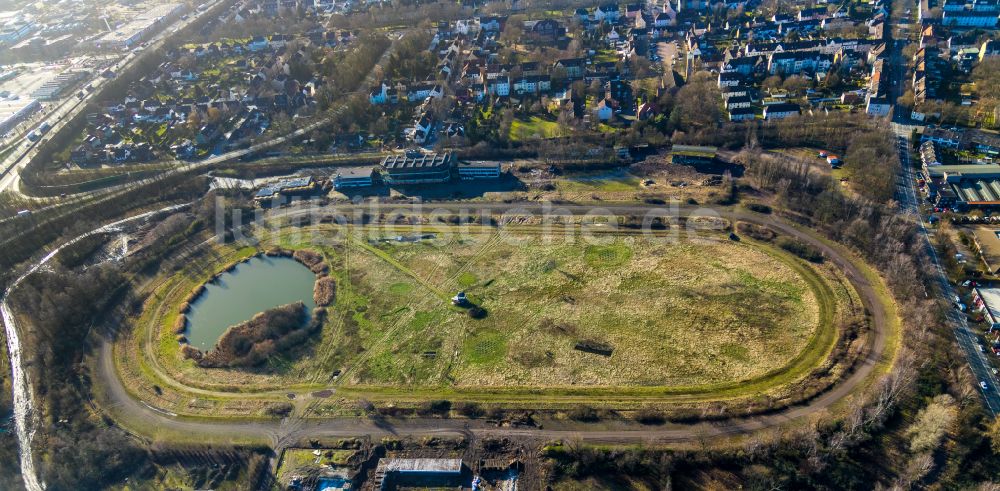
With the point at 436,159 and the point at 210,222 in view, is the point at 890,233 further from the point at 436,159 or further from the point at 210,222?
the point at 210,222

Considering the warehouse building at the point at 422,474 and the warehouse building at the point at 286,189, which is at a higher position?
the warehouse building at the point at 286,189

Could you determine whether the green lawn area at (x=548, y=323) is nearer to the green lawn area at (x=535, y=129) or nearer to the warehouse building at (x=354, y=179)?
the warehouse building at (x=354, y=179)

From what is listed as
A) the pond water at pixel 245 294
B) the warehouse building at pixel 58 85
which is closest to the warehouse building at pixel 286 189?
the pond water at pixel 245 294

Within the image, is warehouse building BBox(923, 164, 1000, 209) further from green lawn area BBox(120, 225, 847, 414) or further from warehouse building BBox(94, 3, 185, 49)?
warehouse building BBox(94, 3, 185, 49)

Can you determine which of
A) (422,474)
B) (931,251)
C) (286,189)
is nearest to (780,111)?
(931,251)

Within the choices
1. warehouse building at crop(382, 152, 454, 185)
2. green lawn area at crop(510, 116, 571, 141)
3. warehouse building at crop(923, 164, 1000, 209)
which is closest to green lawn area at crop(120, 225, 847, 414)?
warehouse building at crop(382, 152, 454, 185)

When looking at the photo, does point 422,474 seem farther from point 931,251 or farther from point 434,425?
point 931,251

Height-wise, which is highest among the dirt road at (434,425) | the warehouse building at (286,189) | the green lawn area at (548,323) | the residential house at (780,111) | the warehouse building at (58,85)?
the warehouse building at (58,85)

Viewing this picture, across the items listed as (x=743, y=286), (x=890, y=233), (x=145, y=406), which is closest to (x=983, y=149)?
(x=890, y=233)
